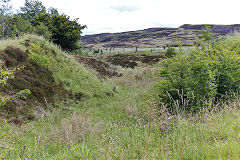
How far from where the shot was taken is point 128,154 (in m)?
3.10

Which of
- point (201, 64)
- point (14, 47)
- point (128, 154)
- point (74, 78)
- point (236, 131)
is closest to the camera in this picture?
point (128, 154)

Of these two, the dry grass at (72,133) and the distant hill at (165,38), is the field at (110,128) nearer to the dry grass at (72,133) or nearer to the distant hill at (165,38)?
the dry grass at (72,133)

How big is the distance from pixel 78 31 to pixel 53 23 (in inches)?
167

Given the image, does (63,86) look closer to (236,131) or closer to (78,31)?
(236,131)

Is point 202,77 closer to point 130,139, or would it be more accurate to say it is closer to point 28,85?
point 130,139

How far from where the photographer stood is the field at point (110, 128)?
2874 mm

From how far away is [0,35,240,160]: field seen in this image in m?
2.87

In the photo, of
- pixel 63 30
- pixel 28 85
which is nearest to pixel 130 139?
pixel 28 85

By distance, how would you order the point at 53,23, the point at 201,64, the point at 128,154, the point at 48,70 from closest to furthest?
1. the point at 128,154
2. the point at 201,64
3. the point at 48,70
4. the point at 53,23

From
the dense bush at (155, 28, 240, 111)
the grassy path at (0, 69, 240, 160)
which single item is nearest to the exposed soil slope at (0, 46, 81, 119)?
the grassy path at (0, 69, 240, 160)

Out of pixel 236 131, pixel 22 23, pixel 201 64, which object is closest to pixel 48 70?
pixel 201 64

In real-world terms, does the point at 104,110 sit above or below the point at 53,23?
below

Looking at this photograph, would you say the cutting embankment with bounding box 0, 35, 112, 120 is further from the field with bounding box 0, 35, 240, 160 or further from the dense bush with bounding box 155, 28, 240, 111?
the dense bush with bounding box 155, 28, 240, 111

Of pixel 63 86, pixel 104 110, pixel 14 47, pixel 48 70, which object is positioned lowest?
pixel 104 110
